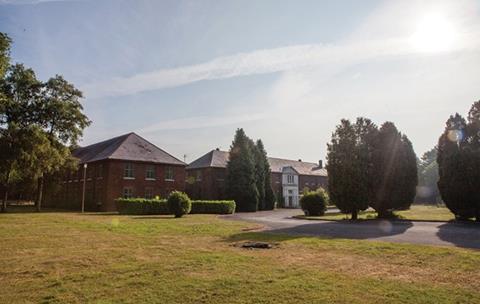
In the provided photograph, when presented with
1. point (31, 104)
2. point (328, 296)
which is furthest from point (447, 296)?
point (31, 104)

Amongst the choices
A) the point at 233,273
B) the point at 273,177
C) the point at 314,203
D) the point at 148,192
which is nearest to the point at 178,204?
the point at 314,203

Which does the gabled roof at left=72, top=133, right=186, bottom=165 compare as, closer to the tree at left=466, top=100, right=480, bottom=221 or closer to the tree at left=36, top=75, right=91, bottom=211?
the tree at left=36, top=75, right=91, bottom=211

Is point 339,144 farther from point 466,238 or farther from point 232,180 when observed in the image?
point 232,180

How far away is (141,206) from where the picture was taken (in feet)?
112

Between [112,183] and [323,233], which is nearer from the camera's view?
[323,233]

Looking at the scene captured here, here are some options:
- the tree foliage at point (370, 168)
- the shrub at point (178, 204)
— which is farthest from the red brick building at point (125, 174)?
the tree foliage at point (370, 168)

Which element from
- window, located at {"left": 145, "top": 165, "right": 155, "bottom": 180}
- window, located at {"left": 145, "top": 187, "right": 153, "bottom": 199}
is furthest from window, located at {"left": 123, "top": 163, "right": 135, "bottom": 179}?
window, located at {"left": 145, "top": 187, "right": 153, "bottom": 199}

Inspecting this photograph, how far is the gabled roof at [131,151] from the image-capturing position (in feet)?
144

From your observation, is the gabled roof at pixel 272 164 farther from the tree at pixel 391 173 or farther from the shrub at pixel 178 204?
the tree at pixel 391 173

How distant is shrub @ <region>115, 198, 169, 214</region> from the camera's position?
34.1 meters

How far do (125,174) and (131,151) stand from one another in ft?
11.2

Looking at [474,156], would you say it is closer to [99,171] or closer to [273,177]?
[99,171]

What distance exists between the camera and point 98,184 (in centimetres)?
4397

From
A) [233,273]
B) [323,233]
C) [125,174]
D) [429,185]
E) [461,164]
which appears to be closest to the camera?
[233,273]
